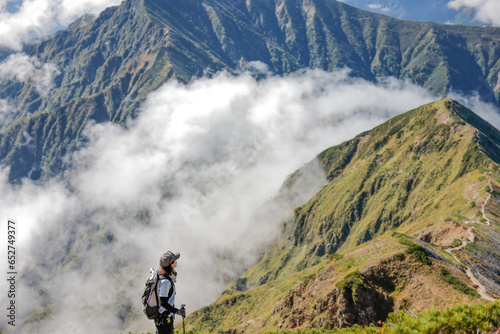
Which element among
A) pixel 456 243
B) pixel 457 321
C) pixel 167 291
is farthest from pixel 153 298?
pixel 456 243

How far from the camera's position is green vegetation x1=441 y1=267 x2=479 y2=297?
38859 mm

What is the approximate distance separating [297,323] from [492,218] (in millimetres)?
45243

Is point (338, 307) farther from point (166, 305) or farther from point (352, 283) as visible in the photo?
point (166, 305)

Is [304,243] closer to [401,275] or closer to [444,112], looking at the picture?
[444,112]

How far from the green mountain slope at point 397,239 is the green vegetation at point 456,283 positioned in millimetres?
116

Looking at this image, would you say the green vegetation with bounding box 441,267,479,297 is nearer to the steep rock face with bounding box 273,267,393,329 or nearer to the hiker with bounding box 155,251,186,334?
the steep rock face with bounding box 273,267,393,329

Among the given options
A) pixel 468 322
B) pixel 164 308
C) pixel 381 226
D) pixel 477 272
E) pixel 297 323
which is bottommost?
pixel 477 272

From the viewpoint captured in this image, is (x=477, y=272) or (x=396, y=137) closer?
(x=477, y=272)

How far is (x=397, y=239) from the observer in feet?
178

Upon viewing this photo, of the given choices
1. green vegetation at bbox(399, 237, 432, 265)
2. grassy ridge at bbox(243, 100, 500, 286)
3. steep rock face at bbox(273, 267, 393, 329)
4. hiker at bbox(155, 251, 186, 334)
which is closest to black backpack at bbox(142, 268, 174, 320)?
hiker at bbox(155, 251, 186, 334)

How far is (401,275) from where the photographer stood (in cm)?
4575

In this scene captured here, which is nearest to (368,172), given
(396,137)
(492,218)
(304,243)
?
(396,137)

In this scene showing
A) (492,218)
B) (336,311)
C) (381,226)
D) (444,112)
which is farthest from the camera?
(444,112)

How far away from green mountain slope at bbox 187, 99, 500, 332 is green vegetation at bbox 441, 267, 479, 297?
0.12m
